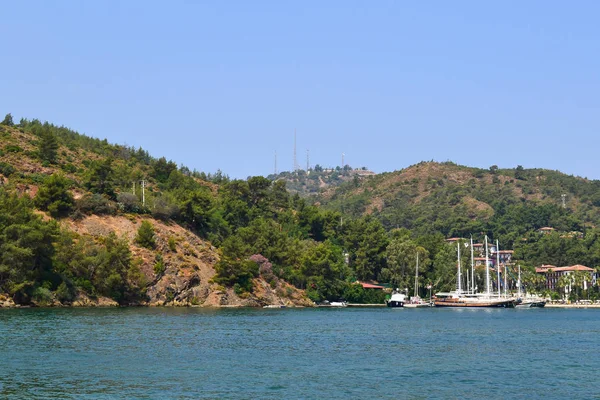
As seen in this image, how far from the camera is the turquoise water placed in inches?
1638

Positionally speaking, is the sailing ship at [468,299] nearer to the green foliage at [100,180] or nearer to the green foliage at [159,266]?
the green foliage at [159,266]

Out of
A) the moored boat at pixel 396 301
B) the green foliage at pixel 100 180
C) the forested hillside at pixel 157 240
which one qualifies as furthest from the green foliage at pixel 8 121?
the moored boat at pixel 396 301

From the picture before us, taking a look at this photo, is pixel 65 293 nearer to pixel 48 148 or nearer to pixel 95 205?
pixel 95 205

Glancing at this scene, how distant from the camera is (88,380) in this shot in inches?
1682

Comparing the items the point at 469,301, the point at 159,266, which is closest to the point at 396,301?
the point at 469,301

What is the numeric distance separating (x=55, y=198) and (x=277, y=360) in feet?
248

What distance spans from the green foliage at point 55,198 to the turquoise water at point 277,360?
113 feet

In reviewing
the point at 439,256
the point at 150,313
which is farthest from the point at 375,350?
the point at 439,256

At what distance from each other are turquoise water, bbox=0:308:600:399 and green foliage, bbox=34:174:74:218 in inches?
1354

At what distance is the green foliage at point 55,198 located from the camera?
11862 cm

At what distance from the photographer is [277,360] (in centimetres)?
5372

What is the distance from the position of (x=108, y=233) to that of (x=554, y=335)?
68774 millimetres

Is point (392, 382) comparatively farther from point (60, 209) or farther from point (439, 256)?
point (439, 256)

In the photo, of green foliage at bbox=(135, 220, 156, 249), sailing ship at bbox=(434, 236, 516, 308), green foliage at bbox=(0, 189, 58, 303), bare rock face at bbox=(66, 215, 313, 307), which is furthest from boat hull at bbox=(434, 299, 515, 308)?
green foliage at bbox=(0, 189, 58, 303)
